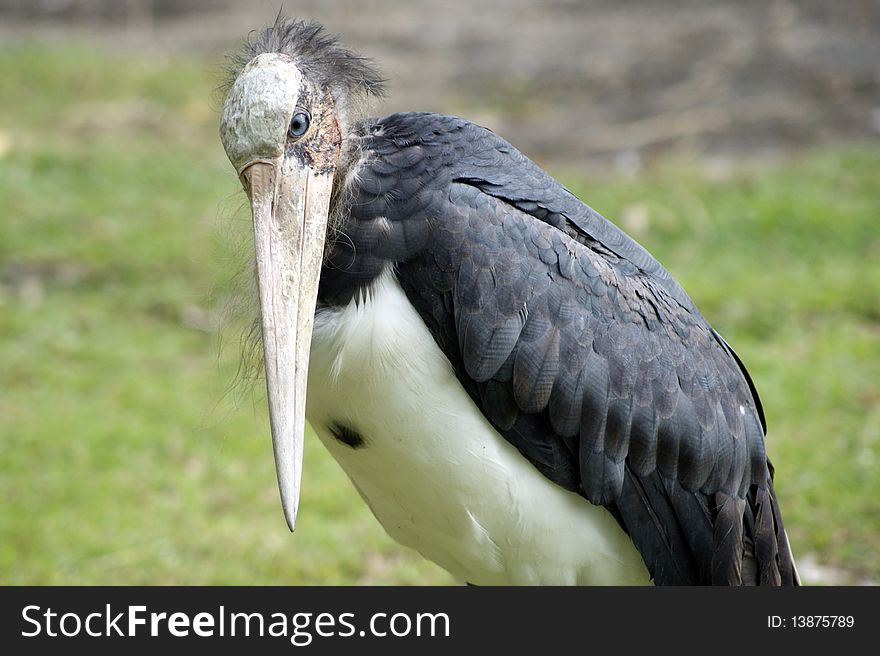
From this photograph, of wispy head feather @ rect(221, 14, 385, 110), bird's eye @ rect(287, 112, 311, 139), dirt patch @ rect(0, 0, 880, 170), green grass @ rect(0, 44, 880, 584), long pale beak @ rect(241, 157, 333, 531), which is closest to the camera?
long pale beak @ rect(241, 157, 333, 531)

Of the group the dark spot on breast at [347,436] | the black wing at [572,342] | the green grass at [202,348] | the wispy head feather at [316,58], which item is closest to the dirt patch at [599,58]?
the green grass at [202,348]

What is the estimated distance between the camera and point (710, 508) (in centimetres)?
336

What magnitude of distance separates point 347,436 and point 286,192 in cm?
68

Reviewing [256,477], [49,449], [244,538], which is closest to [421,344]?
[244,538]

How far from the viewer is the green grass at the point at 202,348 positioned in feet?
16.0

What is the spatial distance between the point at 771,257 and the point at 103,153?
476 centimetres

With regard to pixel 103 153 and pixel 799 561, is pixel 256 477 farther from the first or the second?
pixel 103 153

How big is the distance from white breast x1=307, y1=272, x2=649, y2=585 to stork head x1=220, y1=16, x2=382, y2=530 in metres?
0.20

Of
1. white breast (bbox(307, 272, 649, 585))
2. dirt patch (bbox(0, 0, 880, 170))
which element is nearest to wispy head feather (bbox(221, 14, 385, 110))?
white breast (bbox(307, 272, 649, 585))

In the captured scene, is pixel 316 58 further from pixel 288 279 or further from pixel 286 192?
pixel 288 279

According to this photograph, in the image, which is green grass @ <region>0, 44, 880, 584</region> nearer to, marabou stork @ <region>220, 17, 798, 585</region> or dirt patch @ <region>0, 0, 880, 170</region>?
marabou stork @ <region>220, 17, 798, 585</region>

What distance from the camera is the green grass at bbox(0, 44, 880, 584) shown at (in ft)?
16.0

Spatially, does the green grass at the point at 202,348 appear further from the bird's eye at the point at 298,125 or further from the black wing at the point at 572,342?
the black wing at the point at 572,342

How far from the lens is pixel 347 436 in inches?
128
